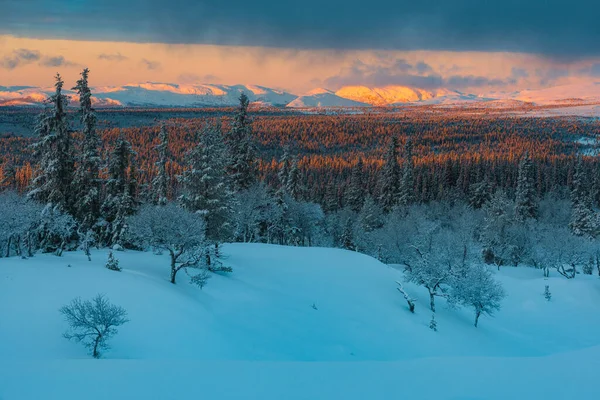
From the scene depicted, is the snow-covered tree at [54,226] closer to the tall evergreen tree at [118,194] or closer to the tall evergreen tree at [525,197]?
the tall evergreen tree at [118,194]

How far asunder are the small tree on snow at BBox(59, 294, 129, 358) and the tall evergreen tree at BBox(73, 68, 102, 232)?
18.6m

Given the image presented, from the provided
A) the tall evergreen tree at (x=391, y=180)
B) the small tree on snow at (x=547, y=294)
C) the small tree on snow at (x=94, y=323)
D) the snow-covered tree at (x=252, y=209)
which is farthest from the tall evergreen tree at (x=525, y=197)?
the small tree on snow at (x=94, y=323)

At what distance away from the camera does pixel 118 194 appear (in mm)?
35625

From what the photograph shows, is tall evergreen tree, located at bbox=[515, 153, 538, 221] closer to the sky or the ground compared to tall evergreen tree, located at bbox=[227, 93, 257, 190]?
closer to the ground

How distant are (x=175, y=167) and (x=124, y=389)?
158 meters

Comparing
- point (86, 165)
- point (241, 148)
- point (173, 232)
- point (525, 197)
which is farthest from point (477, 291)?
point (525, 197)

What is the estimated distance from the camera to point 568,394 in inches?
407

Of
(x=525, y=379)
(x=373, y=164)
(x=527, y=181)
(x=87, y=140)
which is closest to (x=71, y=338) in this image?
(x=525, y=379)

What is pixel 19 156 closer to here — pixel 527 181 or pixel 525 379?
pixel 527 181

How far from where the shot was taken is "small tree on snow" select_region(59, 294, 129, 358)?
15.8 meters

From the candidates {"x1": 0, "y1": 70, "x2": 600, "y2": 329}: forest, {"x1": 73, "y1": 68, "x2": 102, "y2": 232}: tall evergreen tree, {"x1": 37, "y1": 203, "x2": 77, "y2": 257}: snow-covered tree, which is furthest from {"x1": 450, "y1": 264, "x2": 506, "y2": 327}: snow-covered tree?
{"x1": 73, "y1": 68, "x2": 102, "y2": 232}: tall evergreen tree

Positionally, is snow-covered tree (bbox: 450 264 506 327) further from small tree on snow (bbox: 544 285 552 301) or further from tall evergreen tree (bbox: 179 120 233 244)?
tall evergreen tree (bbox: 179 120 233 244)

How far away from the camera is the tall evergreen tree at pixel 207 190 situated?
111ft

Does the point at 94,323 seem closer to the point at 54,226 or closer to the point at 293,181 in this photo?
the point at 54,226
